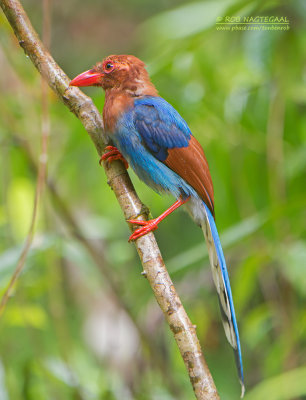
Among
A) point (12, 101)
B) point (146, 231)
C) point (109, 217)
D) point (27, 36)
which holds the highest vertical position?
point (12, 101)

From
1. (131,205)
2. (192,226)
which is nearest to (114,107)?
(131,205)

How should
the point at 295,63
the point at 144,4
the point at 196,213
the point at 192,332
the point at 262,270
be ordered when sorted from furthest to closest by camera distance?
the point at 144,4, the point at 262,270, the point at 295,63, the point at 196,213, the point at 192,332

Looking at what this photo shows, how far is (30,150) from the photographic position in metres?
2.79

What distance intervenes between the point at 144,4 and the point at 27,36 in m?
5.59

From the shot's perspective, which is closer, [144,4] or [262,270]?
[262,270]

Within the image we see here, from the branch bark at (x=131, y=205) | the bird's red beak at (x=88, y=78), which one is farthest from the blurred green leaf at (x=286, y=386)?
the bird's red beak at (x=88, y=78)

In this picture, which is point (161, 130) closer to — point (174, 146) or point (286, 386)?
point (174, 146)

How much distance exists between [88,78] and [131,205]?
2.52ft

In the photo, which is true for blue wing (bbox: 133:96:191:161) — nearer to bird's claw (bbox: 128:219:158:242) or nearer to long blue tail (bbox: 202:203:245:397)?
long blue tail (bbox: 202:203:245:397)

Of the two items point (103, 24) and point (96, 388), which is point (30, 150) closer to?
point (96, 388)

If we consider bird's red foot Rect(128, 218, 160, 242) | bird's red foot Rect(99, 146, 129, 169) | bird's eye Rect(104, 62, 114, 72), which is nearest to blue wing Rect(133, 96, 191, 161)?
bird's red foot Rect(99, 146, 129, 169)

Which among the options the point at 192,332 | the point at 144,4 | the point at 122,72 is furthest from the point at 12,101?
the point at 144,4

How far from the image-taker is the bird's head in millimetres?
2377

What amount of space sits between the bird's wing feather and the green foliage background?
312mm
